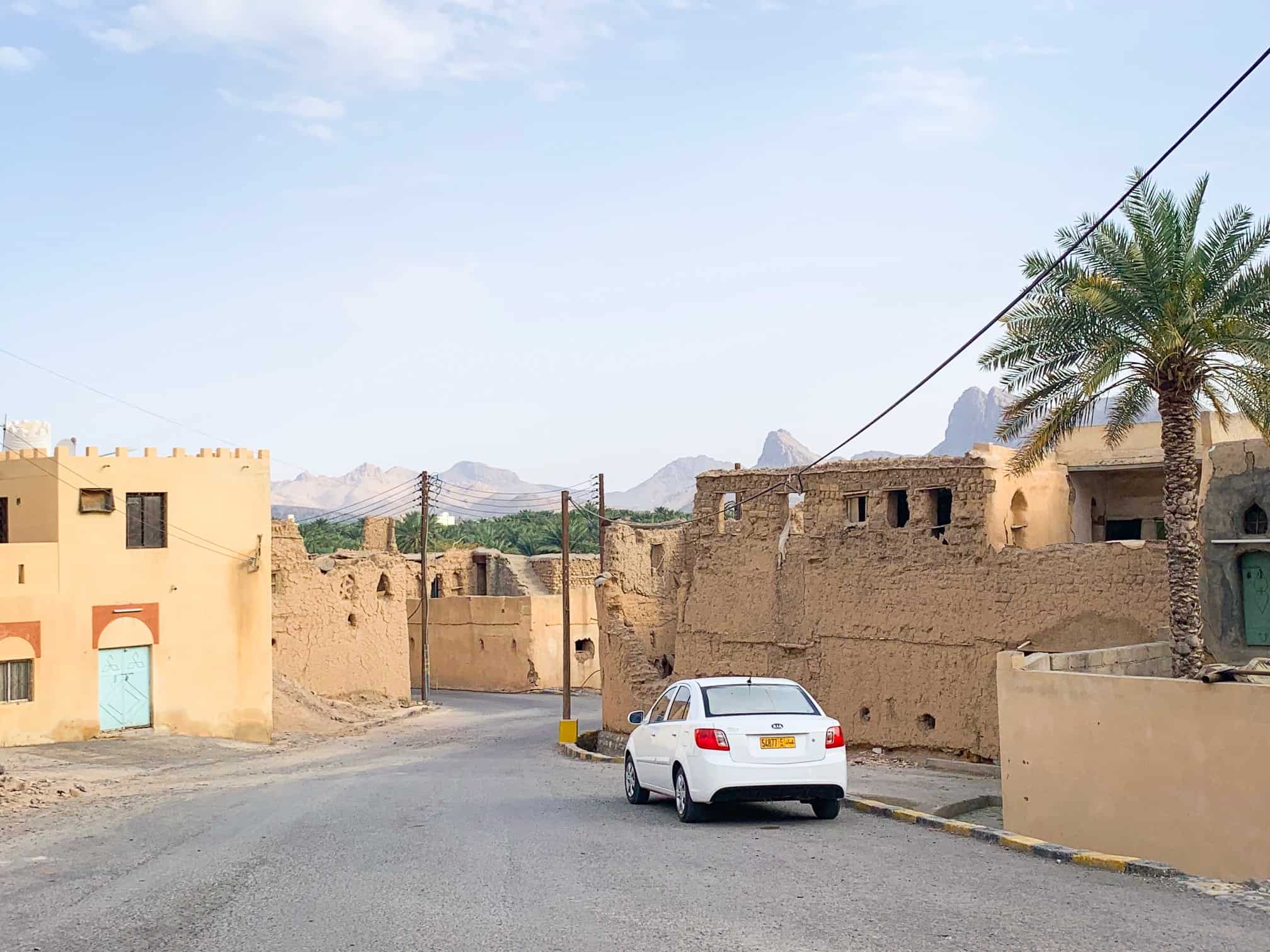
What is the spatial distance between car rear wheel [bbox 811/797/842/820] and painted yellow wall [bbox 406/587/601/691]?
36642 mm

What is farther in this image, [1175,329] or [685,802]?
[1175,329]

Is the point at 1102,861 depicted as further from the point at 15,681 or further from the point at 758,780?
the point at 15,681

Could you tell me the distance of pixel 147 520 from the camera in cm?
3291

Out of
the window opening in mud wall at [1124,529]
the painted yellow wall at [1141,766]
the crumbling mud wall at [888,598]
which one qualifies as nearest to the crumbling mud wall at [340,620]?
the crumbling mud wall at [888,598]

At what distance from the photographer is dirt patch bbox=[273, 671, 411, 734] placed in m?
36.5

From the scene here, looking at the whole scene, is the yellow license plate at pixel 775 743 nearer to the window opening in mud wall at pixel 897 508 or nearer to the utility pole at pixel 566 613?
the window opening in mud wall at pixel 897 508

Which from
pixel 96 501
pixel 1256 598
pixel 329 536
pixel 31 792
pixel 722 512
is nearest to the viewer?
pixel 31 792

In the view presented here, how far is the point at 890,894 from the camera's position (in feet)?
29.1

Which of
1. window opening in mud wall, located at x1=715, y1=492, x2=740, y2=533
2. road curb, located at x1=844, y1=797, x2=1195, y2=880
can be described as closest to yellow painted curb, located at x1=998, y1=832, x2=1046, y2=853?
road curb, located at x1=844, y1=797, x2=1195, y2=880

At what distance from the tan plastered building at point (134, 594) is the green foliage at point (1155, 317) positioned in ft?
73.7

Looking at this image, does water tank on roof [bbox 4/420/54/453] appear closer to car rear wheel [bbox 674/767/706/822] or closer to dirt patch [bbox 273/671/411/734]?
dirt patch [bbox 273/671/411/734]

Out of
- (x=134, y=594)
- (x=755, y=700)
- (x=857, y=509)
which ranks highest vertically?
(x=857, y=509)

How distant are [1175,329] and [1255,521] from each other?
5.86m

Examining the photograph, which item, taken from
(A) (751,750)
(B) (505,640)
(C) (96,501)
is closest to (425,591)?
(B) (505,640)
